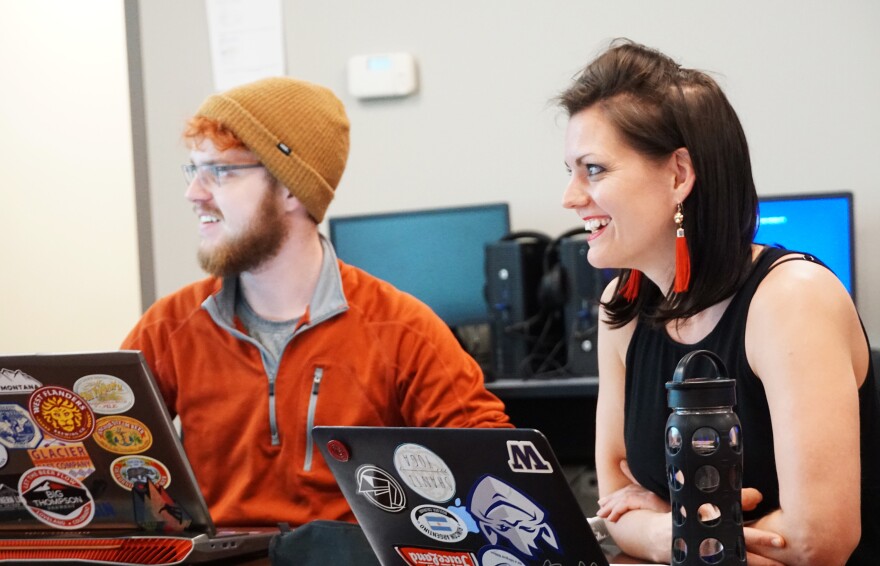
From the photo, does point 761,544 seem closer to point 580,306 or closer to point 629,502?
point 629,502

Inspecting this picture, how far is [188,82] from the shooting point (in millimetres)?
3725

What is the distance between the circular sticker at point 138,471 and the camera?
4.59 feet

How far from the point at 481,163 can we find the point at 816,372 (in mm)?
2222

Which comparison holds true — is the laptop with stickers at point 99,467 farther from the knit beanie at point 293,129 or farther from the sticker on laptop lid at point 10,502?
the knit beanie at point 293,129

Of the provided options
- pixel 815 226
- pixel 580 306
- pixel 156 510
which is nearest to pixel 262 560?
pixel 156 510

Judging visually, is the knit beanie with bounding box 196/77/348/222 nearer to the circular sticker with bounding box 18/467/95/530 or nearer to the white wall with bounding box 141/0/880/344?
the circular sticker with bounding box 18/467/95/530

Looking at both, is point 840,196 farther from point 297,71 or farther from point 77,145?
point 77,145

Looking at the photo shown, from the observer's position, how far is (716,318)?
4.85 ft

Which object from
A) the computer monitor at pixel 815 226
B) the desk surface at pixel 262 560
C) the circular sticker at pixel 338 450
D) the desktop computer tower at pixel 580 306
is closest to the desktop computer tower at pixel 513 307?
the desktop computer tower at pixel 580 306

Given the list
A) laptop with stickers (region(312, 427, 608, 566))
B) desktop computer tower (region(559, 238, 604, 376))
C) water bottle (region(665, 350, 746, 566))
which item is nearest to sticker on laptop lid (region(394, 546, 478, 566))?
laptop with stickers (region(312, 427, 608, 566))

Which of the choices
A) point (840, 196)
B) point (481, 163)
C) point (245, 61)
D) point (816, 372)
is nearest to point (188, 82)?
point (245, 61)

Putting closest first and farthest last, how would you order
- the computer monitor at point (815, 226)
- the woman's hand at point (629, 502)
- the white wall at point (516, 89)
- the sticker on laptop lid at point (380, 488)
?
the sticker on laptop lid at point (380, 488) → the woman's hand at point (629, 502) → the computer monitor at point (815, 226) → the white wall at point (516, 89)

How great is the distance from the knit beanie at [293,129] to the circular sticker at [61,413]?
0.70 metres

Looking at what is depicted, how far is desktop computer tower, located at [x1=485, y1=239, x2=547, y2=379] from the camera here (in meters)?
2.99
